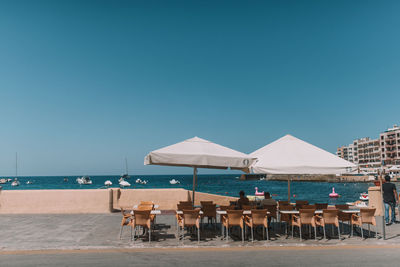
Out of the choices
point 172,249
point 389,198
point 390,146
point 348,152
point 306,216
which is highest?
point 390,146

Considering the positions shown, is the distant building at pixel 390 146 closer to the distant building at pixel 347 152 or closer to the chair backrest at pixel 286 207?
the distant building at pixel 347 152

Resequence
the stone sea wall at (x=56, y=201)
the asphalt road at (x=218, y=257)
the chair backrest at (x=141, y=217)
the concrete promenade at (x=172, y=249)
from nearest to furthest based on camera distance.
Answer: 1. the asphalt road at (x=218, y=257)
2. the concrete promenade at (x=172, y=249)
3. the chair backrest at (x=141, y=217)
4. the stone sea wall at (x=56, y=201)

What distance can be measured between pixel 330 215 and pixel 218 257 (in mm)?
3606

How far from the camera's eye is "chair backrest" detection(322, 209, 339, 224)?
875cm

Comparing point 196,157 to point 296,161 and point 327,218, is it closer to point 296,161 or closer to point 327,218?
point 296,161

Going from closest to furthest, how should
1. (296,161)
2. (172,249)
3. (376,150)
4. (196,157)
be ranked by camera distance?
Result: (172,249) → (196,157) → (296,161) → (376,150)

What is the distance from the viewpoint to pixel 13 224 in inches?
454

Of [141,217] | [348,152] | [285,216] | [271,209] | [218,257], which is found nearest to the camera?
[218,257]

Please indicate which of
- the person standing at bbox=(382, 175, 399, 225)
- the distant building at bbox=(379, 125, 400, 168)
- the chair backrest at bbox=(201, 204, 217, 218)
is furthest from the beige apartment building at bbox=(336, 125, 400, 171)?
the chair backrest at bbox=(201, 204, 217, 218)

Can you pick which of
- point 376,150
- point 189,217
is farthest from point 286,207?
point 376,150

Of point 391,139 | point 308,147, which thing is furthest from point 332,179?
point 308,147

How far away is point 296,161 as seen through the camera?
9055 mm

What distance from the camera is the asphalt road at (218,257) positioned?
654 cm

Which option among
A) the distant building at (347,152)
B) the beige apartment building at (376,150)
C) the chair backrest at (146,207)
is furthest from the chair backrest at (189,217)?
the distant building at (347,152)
